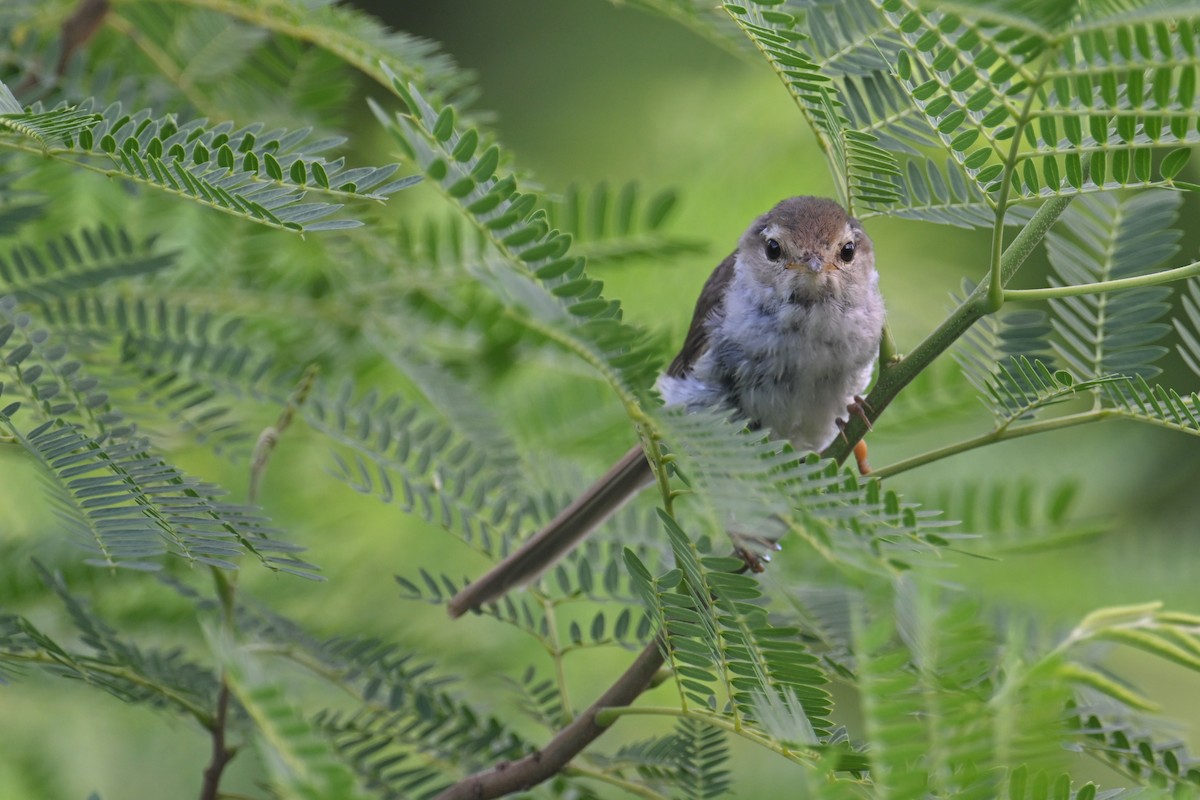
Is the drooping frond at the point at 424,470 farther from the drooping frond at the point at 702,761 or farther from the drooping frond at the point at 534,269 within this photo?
the drooping frond at the point at 534,269

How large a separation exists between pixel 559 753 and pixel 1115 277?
1.13 meters

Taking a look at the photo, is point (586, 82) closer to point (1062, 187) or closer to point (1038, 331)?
point (1038, 331)

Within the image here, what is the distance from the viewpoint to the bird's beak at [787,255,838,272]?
2.22m

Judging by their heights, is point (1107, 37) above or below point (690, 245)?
above

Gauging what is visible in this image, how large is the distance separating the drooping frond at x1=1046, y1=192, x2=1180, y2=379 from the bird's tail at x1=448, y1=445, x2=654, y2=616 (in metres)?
0.71

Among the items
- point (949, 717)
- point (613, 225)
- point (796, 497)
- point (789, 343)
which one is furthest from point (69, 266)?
point (949, 717)

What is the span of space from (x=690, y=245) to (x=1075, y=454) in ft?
4.71

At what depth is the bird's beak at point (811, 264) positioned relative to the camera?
222 cm

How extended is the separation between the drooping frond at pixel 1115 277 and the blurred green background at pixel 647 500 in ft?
1.20

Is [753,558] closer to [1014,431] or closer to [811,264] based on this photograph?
[1014,431]

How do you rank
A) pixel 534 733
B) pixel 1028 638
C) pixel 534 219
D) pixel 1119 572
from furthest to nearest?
1. pixel 534 733
2. pixel 1119 572
3. pixel 1028 638
4. pixel 534 219

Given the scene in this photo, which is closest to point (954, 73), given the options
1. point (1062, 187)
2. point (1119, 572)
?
point (1062, 187)

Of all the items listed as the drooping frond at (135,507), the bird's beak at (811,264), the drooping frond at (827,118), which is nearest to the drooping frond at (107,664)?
the drooping frond at (135,507)

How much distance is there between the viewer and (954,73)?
1.27 metres
